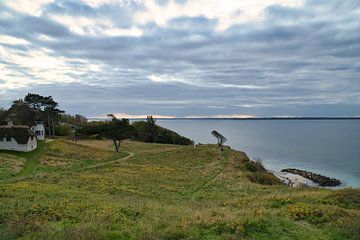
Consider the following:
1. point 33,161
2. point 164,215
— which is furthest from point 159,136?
point 164,215

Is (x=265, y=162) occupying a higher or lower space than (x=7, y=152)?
lower

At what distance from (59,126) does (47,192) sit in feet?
260

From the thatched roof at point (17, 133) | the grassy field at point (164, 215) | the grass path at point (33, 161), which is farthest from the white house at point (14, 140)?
the grassy field at point (164, 215)

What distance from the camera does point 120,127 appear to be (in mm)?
71500

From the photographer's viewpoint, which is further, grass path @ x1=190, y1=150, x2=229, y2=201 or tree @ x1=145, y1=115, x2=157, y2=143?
tree @ x1=145, y1=115, x2=157, y2=143

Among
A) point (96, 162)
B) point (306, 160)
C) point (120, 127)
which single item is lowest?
point (306, 160)

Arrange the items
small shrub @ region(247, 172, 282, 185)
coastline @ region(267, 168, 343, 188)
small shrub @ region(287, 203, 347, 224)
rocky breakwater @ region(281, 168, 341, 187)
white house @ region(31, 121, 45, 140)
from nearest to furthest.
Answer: small shrub @ region(287, 203, 347, 224)
small shrub @ region(247, 172, 282, 185)
coastline @ region(267, 168, 343, 188)
rocky breakwater @ region(281, 168, 341, 187)
white house @ region(31, 121, 45, 140)

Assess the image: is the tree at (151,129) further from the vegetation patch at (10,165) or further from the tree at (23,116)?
the vegetation patch at (10,165)

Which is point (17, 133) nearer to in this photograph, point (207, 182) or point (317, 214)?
point (207, 182)

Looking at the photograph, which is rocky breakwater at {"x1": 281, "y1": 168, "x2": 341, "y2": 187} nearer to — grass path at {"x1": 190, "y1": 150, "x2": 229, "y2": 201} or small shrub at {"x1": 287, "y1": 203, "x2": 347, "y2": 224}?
grass path at {"x1": 190, "y1": 150, "x2": 229, "y2": 201}

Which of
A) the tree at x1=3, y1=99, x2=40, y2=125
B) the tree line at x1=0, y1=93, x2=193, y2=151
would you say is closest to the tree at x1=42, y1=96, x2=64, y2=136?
the tree line at x1=0, y1=93, x2=193, y2=151

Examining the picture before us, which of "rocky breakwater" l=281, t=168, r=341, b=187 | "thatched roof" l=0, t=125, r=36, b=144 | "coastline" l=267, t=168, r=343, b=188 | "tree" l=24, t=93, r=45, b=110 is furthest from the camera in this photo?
"tree" l=24, t=93, r=45, b=110

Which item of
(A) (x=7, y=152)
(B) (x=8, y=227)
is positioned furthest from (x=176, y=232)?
(A) (x=7, y=152)

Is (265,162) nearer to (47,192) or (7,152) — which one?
(7,152)
